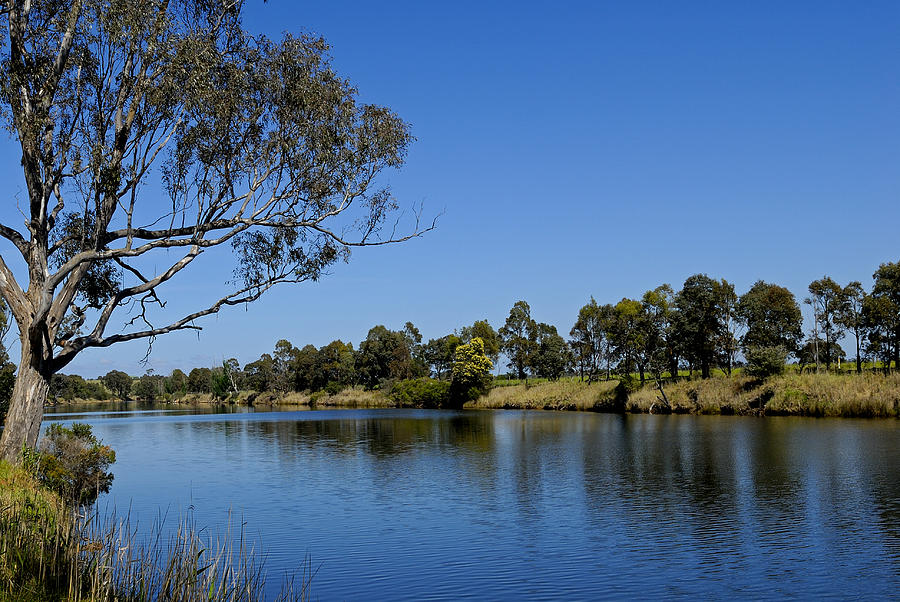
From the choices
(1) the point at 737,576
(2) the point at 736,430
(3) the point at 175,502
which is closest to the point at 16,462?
(3) the point at 175,502

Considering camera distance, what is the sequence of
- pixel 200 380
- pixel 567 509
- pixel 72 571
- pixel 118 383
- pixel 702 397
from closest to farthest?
pixel 72 571 < pixel 567 509 < pixel 702 397 < pixel 200 380 < pixel 118 383

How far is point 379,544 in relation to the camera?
1555 centimetres

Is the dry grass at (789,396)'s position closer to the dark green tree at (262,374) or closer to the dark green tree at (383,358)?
the dark green tree at (383,358)

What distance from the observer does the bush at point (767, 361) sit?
50.7 meters

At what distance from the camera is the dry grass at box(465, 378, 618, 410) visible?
6619 centimetres

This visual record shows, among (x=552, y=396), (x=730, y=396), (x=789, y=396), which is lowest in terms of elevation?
(x=552, y=396)

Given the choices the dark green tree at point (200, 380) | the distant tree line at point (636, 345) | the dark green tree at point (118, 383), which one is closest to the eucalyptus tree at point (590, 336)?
the distant tree line at point (636, 345)

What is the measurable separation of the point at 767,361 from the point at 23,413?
48011 mm

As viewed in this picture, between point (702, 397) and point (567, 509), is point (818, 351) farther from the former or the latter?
point (567, 509)

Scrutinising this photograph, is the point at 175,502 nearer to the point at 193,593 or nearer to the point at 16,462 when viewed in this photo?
the point at 16,462

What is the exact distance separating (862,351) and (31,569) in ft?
202

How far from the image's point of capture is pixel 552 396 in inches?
2822

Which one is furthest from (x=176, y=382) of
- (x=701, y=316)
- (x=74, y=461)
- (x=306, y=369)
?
(x=74, y=461)

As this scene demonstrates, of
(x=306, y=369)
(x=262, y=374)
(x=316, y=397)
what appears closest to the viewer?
(x=316, y=397)
